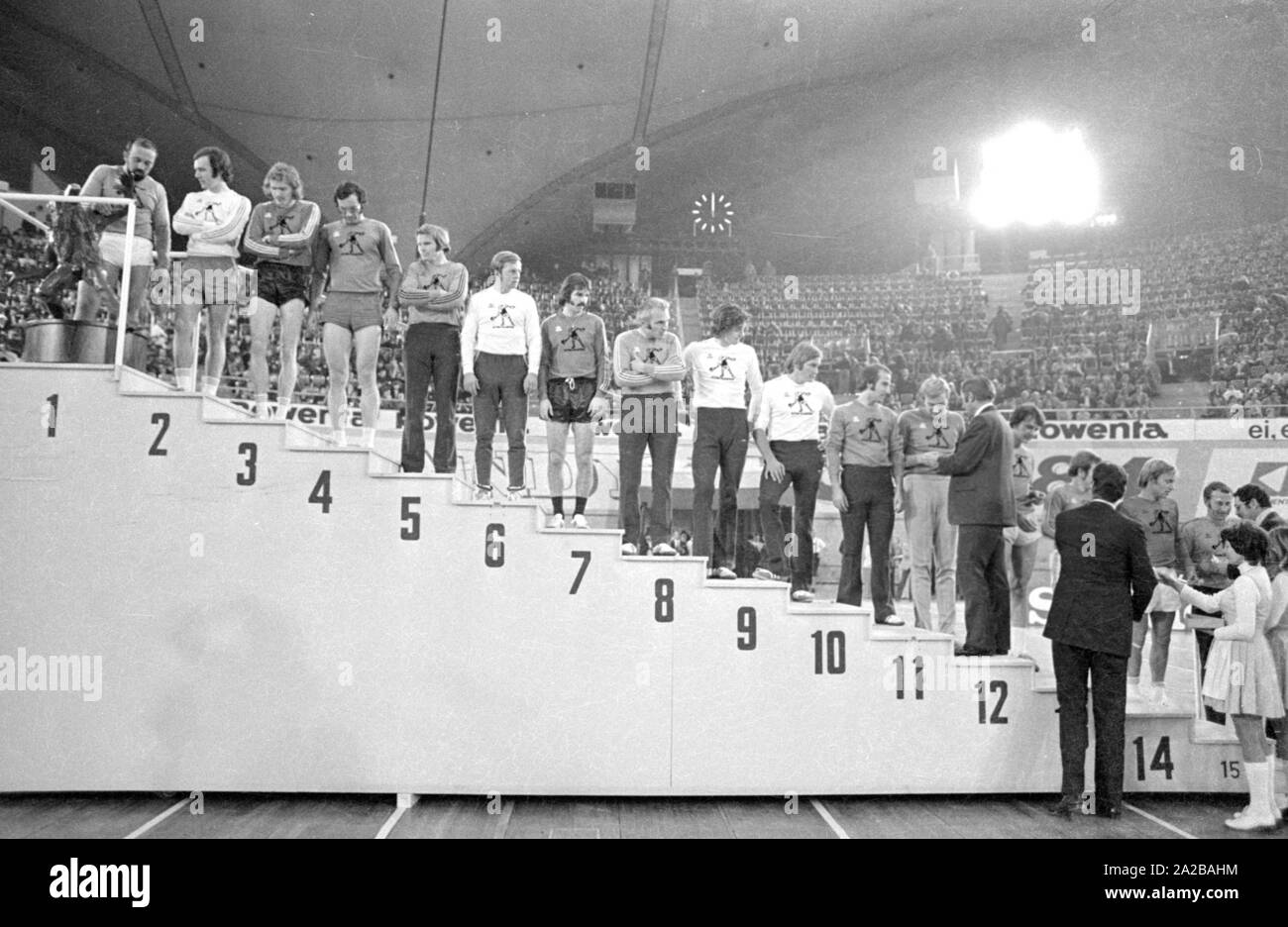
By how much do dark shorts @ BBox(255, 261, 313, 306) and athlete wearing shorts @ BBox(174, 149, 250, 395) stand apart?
13 cm

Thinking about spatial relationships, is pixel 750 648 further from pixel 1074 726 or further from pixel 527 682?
pixel 1074 726

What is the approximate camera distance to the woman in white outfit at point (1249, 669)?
148 inches

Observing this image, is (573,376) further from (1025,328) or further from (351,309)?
(1025,328)

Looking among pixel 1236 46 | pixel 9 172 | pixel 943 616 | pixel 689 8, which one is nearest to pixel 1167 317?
pixel 1236 46

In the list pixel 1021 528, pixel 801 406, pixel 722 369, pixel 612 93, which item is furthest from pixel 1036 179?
pixel 722 369

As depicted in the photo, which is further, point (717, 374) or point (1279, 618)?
point (717, 374)

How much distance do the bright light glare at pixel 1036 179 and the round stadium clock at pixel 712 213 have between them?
491 centimetres

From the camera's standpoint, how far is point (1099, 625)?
392 centimetres

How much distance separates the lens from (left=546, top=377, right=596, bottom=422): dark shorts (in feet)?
15.4

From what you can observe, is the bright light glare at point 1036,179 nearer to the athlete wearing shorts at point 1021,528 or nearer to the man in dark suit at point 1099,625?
the athlete wearing shorts at point 1021,528

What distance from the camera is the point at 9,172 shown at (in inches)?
425

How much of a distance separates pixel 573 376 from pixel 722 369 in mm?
765

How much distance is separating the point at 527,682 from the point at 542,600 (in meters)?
0.37

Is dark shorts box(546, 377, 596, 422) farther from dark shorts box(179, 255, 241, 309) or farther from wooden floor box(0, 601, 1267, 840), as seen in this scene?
wooden floor box(0, 601, 1267, 840)
